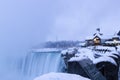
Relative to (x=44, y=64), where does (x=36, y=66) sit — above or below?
below

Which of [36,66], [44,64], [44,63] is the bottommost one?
[36,66]

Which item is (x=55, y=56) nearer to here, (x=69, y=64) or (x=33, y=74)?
(x=33, y=74)

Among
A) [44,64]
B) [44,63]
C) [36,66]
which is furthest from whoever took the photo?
[36,66]

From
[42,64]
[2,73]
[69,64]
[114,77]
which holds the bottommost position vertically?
[2,73]

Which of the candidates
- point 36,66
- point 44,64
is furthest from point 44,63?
point 36,66

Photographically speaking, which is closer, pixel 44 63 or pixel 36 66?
pixel 44 63

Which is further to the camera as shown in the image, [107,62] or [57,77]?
[107,62]

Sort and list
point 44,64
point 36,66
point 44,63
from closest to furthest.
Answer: point 44,64 → point 44,63 → point 36,66

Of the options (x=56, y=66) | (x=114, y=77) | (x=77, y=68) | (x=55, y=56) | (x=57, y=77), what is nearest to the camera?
(x=57, y=77)

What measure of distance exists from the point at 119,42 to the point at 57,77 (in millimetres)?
56932

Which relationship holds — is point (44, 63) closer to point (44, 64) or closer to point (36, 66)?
point (44, 64)

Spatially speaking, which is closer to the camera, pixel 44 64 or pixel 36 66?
pixel 44 64

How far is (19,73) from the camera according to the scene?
54.8 metres

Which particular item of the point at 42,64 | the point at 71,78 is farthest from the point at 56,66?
the point at 71,78
